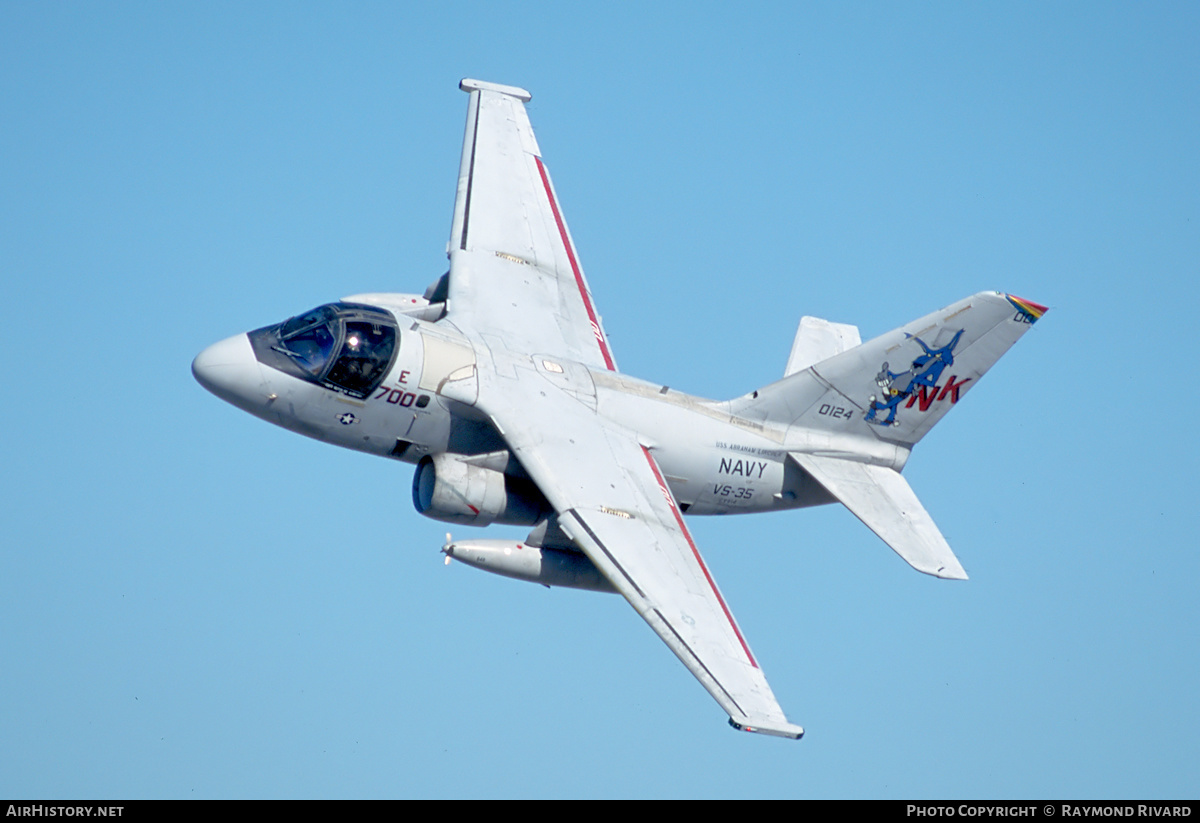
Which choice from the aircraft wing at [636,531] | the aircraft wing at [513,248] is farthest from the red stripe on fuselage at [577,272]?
the aircraft wing at [636,531]

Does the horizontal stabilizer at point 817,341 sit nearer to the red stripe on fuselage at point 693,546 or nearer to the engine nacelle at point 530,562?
the red stripe on fuselage at point 693,546

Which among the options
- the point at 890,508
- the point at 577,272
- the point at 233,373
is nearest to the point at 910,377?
the point at 890,508

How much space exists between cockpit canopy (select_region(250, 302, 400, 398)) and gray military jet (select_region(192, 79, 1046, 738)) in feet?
0.13

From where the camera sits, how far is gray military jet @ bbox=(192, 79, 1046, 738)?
30.2 metres

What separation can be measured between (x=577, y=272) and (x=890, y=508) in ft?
32.5

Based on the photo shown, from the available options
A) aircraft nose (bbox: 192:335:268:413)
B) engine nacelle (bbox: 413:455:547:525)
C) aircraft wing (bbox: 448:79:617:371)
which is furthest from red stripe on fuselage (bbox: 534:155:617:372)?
aircraft nose (bbox: 192:335:268:413)

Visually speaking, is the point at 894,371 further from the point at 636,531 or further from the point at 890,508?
the point at 636,531

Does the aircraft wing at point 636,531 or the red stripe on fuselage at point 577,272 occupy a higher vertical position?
the red stripe on fuselage at point 577,272

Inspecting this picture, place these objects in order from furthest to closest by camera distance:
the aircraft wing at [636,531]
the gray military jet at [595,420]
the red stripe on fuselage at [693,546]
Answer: the gray military jet at [595,420]
the red stripe on fuselage at [693,546]
the aircraft wing at [636,531]

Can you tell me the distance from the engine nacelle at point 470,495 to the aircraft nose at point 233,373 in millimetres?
3733

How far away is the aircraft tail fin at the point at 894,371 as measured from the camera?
3409 cm

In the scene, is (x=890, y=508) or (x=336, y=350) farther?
(x=890, y=508)

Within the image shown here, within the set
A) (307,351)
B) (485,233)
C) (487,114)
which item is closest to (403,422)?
(307,351)

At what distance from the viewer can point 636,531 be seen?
30297 millimetres
